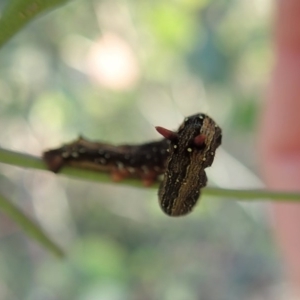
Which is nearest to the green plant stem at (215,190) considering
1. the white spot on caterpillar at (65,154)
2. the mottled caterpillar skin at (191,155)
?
the mottled caterpillar skin at (191,155)

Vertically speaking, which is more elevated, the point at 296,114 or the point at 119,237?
the point at 296,114

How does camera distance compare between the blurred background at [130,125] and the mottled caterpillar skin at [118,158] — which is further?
the blurred background at [130,125]

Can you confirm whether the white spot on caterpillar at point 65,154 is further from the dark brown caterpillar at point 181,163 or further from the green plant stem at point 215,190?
the green plant stem at point 215,190

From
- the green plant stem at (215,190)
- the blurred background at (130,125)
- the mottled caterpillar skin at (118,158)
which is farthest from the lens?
the blurred background at (130,125)

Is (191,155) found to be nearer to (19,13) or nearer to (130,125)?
(19,13)

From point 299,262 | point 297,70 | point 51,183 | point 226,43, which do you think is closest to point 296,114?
point 297,70

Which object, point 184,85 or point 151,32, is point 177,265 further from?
point 151,32

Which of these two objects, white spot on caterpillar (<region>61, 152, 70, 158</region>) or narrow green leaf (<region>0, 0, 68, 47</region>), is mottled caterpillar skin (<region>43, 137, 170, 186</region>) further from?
narrow green leaf (<region>0, 0, 68, 47</region>)
